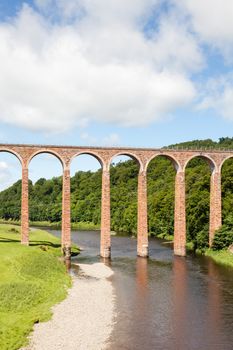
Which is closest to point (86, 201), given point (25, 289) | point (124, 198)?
point (124, 198)

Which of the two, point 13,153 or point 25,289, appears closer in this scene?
point 25,289

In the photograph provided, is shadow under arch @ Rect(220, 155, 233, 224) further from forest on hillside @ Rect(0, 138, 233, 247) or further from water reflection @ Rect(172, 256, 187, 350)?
water reflection @ Rect(172, 256, 187, 350)

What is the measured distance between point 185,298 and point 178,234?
2758 cm

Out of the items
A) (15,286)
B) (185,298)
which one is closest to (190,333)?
(185,298)

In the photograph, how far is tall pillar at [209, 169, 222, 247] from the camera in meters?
67.0

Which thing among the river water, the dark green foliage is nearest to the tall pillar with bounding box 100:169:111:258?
the river water

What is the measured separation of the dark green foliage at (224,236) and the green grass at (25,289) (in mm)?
26949

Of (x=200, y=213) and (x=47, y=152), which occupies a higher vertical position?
(x=47, y=152)

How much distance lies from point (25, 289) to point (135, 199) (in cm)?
8798

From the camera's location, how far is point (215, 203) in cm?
6719

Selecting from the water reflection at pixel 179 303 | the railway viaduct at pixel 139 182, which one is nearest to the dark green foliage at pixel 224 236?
the railway viaduct at pixel 139 182

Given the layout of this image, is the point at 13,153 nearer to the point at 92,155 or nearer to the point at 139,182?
the point at 92,155

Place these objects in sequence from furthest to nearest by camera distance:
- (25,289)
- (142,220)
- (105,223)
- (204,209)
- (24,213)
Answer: (204,209) < (142,220) < (105,223) < (24,213) < (25,289)

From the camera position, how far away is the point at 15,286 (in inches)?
1416
